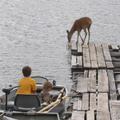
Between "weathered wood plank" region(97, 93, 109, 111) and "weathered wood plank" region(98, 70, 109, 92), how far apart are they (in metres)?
0.65

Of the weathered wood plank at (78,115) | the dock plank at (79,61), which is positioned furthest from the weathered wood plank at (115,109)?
the dock plank at (79,61)

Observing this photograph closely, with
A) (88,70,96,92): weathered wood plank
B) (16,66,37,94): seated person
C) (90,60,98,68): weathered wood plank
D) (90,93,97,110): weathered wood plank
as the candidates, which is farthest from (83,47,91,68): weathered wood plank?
(16,66,37,94): seated person

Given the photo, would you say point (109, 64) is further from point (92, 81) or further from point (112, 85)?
point (112, 85)

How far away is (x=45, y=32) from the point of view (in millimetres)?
33344

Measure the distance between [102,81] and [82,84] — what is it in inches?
30.3

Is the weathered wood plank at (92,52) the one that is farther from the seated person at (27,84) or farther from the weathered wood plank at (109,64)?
the seated person at (27,84)

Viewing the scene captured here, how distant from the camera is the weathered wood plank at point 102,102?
15.2 m

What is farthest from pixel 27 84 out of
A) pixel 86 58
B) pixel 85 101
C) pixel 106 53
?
pixel 106 53

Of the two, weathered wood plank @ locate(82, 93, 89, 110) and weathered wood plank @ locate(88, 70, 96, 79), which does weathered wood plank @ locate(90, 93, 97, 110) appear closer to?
weathered wood plank @ locate(82, 93, 89, 110)

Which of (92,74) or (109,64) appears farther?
(109,64)

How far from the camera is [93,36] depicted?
32.7 meters

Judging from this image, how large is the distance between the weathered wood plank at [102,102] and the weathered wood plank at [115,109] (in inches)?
6.7

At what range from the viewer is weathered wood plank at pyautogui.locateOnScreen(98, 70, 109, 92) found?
1748 centimetres

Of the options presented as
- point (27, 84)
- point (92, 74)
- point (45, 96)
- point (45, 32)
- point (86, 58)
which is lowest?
point (45, 96)
